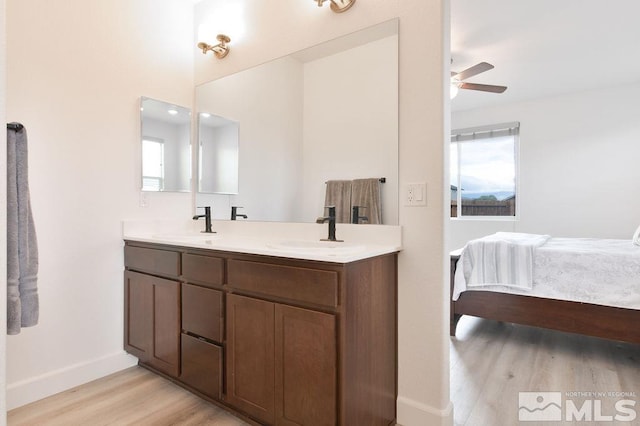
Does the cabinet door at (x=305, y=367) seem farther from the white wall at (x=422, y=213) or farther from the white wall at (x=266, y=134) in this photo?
the white wall at (x=266, y=134)

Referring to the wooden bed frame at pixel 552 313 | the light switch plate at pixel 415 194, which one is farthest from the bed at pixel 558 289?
the light switch plate at pixel 415 194

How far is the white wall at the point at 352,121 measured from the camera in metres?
1.80

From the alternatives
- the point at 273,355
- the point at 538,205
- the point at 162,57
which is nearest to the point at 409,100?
the point at 273,355

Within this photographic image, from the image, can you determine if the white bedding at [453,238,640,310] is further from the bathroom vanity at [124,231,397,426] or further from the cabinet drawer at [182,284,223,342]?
the cabinet drawer at [182,284,223,342]

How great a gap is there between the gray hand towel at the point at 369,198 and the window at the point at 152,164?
4.74ft

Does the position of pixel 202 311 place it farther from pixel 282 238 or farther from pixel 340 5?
pixel 340 5

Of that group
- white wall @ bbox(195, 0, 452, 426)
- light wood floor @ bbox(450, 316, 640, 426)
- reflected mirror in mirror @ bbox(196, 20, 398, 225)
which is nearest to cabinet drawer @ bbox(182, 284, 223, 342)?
reflected mirror in mirror @ bbox(196, 20, 398, 225)

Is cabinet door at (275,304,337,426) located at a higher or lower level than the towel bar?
lower

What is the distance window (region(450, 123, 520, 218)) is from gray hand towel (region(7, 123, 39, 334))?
15.4 feet

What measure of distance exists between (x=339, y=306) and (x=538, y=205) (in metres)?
4.48

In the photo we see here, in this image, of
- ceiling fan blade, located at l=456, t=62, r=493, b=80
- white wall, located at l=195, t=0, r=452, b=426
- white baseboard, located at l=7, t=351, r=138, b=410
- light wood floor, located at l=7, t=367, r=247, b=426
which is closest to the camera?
white wall, located at l=195, t=0, r=452, b=426

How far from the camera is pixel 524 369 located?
92.1 inches

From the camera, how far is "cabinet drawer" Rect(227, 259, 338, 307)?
4.50 feet

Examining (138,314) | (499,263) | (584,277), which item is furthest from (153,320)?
(584,277)
